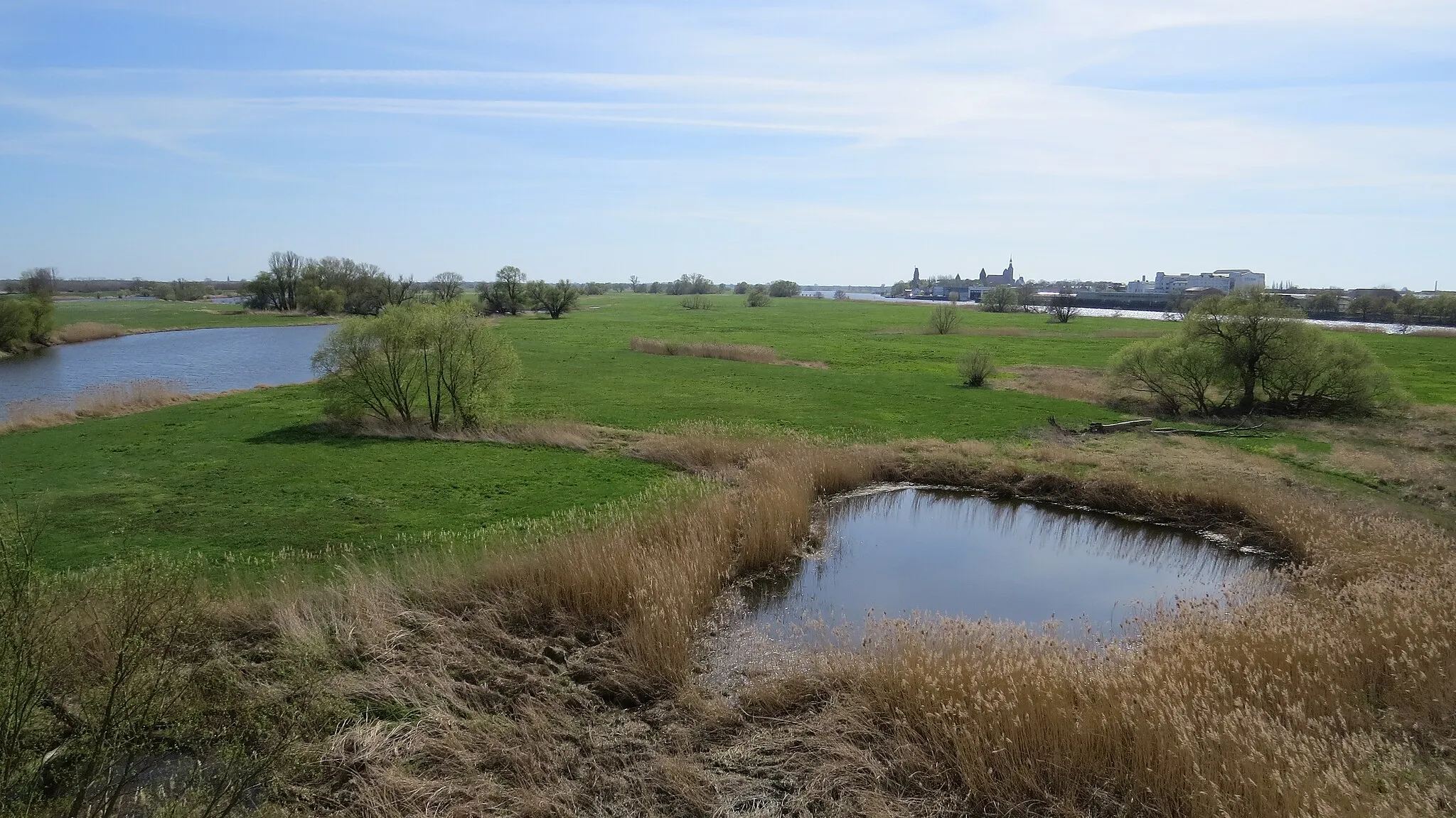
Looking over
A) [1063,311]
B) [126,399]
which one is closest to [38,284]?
[126,399]

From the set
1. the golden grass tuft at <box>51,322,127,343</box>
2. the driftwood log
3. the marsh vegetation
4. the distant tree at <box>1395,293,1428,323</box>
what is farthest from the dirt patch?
the distant tree at <box>1395,293,1428,323</box>

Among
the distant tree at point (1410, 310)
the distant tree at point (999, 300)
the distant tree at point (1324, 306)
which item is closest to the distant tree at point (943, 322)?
the distant tree at point (999, 300)

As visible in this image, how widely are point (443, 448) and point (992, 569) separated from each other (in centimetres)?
1851

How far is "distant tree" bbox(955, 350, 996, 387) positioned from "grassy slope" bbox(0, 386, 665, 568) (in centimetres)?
2570

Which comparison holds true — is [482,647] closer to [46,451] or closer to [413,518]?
[413,518]

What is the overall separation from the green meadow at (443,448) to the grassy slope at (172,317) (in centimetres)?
4981

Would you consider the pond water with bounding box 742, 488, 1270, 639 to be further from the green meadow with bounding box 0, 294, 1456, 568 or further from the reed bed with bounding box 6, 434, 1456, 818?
the green meadow with bounding box 0, 294, 1456, 568

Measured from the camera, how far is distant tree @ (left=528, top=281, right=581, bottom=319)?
106 metres

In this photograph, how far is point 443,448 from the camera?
86.2 ft

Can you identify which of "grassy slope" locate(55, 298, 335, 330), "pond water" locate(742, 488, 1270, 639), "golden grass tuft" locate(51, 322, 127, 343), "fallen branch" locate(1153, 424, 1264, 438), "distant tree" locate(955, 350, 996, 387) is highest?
"grassy slope" locate(55, 298, 335, 330)

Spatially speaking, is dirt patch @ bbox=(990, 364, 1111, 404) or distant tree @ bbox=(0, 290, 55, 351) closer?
dirt patch @ bbox=(990, 364, 1111, 404)

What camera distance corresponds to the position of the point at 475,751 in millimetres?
8914

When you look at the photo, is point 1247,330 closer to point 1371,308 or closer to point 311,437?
point 311,437

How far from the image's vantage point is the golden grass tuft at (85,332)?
66.0 meters
